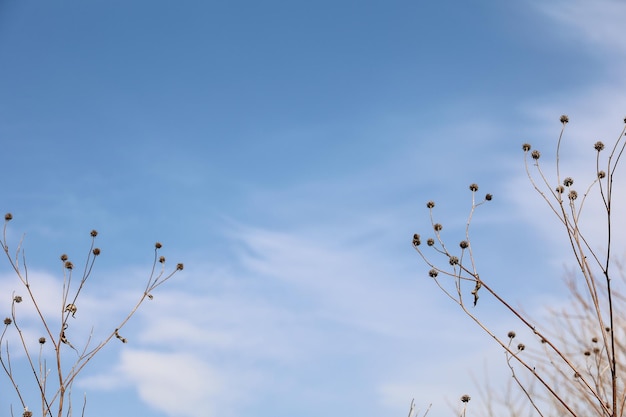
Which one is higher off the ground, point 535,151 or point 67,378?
point 535,151

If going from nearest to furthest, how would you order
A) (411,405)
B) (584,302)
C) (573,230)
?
(573,230) < (411,405) < (584,302)

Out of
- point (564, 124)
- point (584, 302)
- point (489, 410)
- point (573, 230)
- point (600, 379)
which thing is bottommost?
point (600, 379)

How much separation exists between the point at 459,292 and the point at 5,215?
388 centimetres

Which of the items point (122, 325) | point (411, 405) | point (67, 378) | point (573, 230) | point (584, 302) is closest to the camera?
point (573, 230)

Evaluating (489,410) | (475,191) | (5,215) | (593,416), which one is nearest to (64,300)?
(5,215)

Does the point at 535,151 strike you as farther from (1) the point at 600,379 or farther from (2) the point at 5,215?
(2) the point at 5,215

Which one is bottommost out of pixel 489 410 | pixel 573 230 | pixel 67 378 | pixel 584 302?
pixel 67 378

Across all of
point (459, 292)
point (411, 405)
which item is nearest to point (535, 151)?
point (459, 292)

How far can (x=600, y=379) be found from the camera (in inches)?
155

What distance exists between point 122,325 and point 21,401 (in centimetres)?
86

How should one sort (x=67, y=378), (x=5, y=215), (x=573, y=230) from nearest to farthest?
(x=573, y=230), (x=67, y=378), (x=5, y=215)

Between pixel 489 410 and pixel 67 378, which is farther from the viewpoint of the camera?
pixel 489 410

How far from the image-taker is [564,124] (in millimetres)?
4375

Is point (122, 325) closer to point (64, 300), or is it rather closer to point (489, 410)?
point (64, 300)
